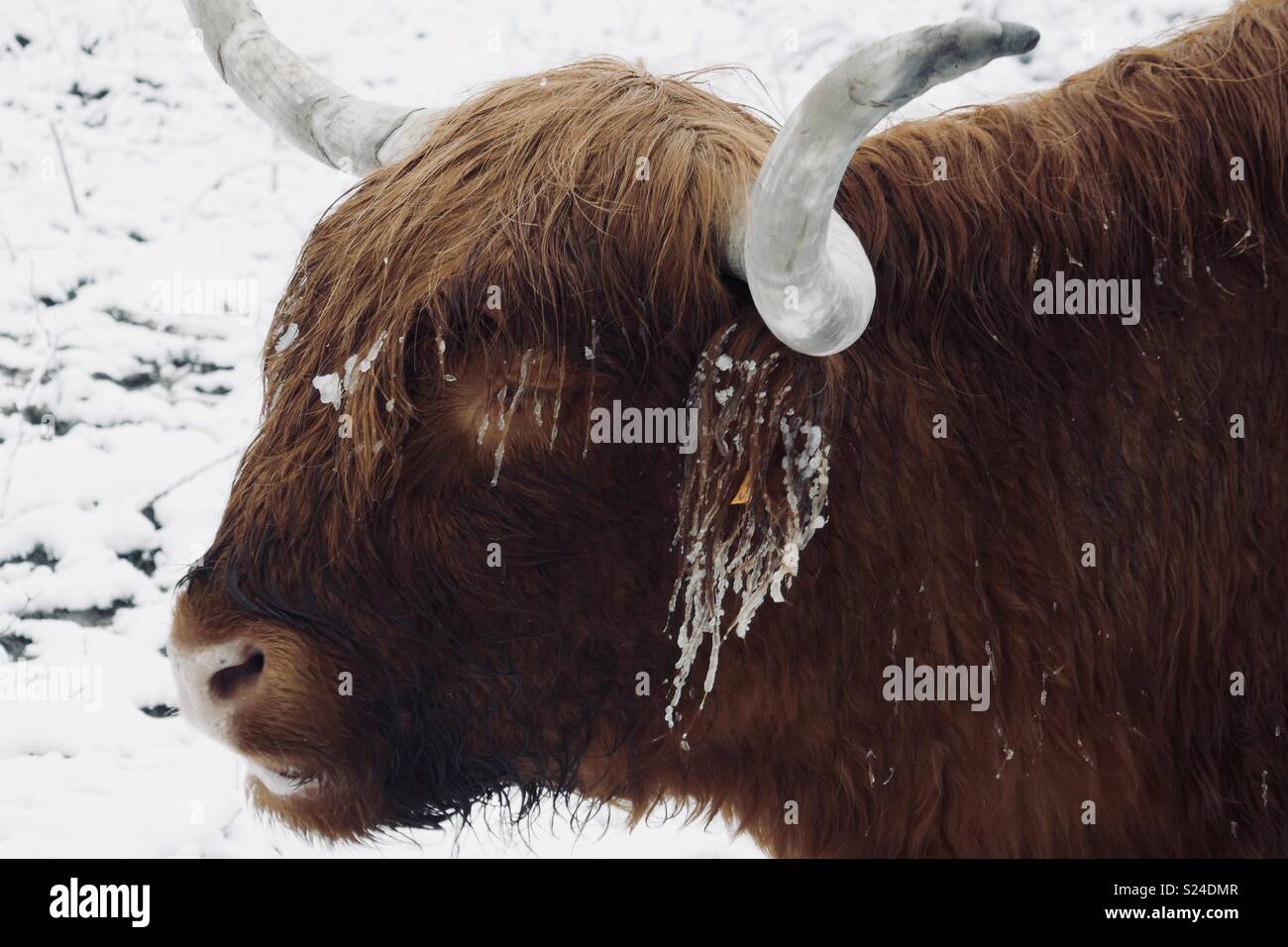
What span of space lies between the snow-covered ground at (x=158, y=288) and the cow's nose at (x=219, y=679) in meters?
1.38

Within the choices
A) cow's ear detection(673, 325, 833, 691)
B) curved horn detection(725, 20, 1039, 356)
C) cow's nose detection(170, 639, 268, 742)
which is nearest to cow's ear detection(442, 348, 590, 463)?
cow's ear detection(673, 325, 833, 691)

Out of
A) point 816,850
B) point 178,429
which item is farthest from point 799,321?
point 178,429

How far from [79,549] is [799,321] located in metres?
4.67

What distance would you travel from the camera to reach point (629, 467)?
8.06 feet

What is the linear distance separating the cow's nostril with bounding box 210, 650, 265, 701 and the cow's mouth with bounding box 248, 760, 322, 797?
16cm

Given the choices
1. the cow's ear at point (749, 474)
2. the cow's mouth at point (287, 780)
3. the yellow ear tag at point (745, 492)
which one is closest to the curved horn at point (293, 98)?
the cow's ear at point (749, 474)

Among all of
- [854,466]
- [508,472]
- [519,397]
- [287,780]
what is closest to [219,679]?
[287,780]

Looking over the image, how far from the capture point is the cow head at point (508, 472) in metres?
2.42

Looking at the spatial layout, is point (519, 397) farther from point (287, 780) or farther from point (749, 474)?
point (287, 780)

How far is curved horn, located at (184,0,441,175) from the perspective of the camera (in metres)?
3.03

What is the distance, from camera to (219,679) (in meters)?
2.57

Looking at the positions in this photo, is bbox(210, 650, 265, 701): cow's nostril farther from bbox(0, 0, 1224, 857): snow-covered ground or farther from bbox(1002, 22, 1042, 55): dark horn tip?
bbox(1002, 22, 1042, 55): dark horn tip

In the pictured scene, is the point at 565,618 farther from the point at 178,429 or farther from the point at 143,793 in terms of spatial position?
the point at 178,429

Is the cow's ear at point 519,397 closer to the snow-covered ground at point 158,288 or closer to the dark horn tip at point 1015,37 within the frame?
the dark horn tip at point 1015,37
